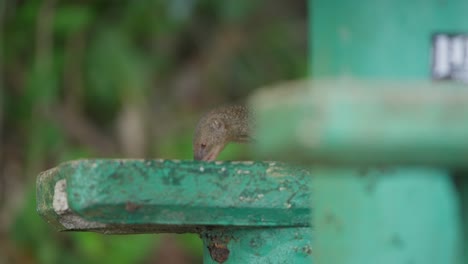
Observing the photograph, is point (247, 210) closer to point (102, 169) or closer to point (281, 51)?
point (102, 169)

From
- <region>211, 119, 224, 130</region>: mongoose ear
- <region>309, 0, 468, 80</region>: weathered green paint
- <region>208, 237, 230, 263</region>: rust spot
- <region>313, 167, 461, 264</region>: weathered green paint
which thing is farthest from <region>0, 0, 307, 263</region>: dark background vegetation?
<region>313, 167, 461, 264</region>: weathered green paint

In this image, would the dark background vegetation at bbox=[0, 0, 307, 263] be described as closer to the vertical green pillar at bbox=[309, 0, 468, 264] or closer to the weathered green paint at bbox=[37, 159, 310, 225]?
the weathered green paint at bbox=[37, 159, 310, 225]

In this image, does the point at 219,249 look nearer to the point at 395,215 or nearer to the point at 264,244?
the point at 264,244

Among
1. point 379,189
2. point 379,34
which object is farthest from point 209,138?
point 379,189

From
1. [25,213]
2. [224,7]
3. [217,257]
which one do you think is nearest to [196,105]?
[224,7]

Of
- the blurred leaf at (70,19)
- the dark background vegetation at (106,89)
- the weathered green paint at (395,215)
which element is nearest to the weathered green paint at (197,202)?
the weathered green paint at (395,215)

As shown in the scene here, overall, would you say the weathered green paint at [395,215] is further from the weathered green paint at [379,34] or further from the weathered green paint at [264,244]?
the weathered green paint at [264,244]
